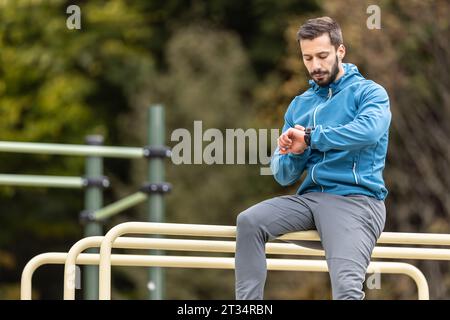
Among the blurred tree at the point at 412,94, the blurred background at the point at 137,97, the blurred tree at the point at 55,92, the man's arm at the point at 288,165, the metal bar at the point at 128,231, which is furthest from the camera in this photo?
the blurred tree at the point at 55,92

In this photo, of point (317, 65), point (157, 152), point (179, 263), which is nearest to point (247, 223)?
point (317, 65)

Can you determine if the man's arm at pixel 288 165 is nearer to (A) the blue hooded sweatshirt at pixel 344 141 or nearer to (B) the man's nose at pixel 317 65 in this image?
(A) the blue hooded sweatshirt at pixel 344 141

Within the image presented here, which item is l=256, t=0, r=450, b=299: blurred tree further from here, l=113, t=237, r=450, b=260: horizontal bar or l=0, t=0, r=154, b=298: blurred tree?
l=113, t=237, r=450, b=260: horizontal bar

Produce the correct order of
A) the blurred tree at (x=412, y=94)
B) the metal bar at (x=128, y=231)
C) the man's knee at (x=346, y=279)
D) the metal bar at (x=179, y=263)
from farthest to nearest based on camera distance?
the blurred tree at (x=412, y=94) < the metal bar at (x=179, y=263) < the metal bar at (x=128, y=231) < the man's knee at (x=346, y=279)

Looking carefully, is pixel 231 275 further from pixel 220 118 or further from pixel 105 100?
pixel 105 100

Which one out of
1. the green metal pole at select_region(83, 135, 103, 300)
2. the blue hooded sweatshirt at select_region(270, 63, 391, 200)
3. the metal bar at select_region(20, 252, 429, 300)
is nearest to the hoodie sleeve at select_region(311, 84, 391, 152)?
the blue hooded sweatshirt at select_region(270, 63, 391, 200)

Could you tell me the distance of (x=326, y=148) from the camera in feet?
13.1

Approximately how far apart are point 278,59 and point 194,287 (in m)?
3.72

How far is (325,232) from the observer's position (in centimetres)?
400

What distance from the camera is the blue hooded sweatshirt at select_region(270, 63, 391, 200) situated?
13.1 ft

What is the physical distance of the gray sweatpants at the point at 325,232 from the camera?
389 cm

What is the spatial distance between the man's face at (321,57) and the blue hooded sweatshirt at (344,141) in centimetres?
7

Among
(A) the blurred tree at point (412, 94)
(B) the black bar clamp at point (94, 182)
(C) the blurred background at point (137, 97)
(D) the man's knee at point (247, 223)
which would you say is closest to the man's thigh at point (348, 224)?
(D) the man's knee at point (247, 223)

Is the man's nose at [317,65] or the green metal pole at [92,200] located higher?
the man's nose at [317,65]
